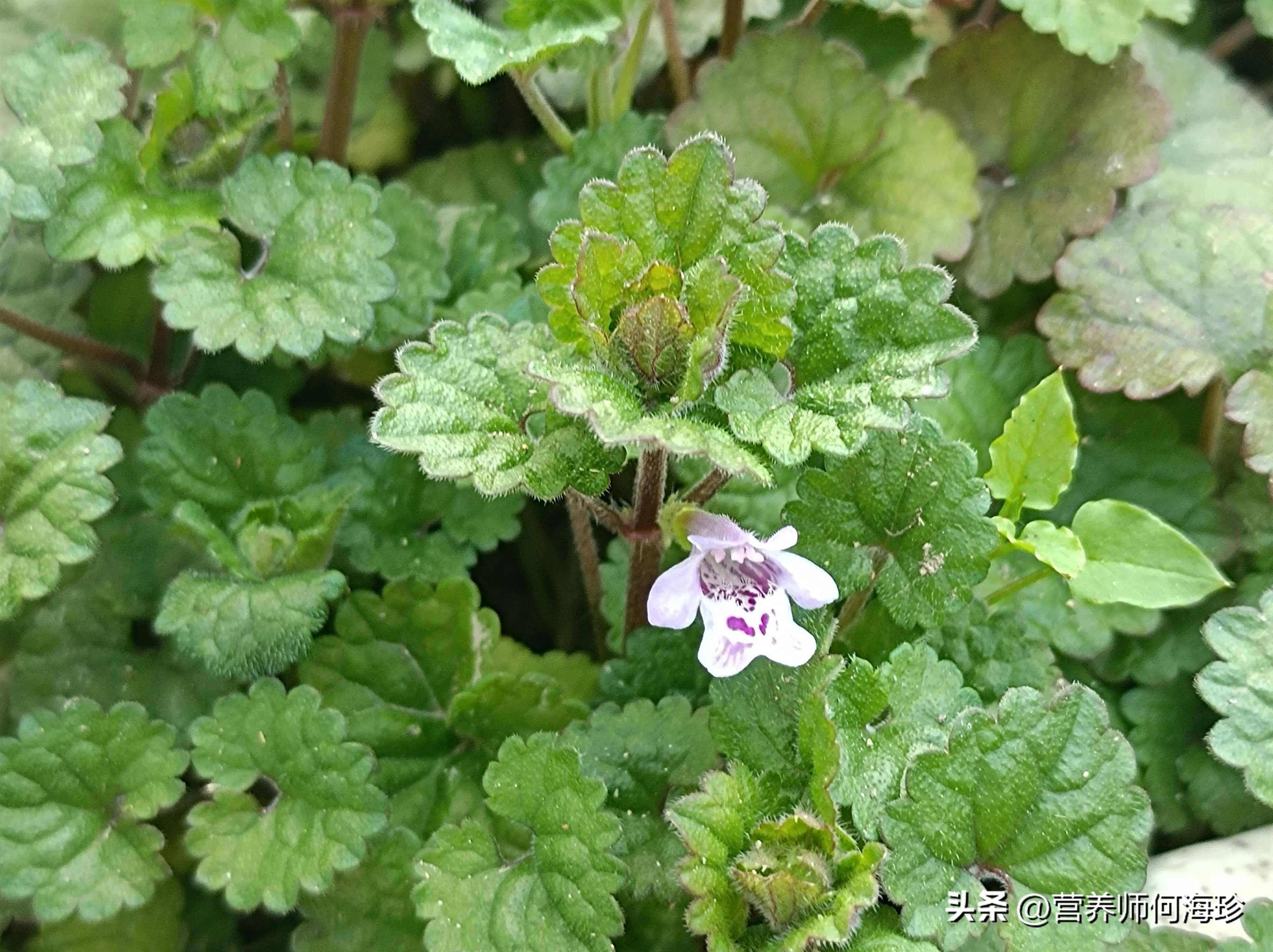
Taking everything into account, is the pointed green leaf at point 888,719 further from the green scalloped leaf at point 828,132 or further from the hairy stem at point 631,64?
the hairy stem at point 631,64

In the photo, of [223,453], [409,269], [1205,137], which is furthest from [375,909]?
[1205,137]

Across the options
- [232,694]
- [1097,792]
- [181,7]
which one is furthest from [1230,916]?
[181,7]

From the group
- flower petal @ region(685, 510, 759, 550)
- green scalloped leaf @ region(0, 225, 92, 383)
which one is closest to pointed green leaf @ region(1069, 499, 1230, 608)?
flower petal @ region(685, 510, 759, 550)

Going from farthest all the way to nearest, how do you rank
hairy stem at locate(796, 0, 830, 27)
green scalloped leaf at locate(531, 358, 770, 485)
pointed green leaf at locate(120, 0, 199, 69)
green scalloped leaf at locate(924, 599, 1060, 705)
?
hairy stem at locate(796, 0, 830, 27) < pointed green leaf at locate(120, 0, 199, 69) < green scalloped leaf at locate(924, 599, 1060, 705) < green scalloped leaf at locate(531, 358, 770, 485)

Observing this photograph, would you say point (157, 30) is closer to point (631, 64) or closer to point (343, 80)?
point (343, 80)

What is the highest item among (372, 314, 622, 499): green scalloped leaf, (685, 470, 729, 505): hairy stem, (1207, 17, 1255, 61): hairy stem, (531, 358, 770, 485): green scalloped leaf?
(1207, 17, 1255, 61): hairy stem

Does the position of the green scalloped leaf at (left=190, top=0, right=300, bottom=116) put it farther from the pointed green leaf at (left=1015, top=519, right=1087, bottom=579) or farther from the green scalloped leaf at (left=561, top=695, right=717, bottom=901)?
the pointed green leaf at (left=1015, top=519, right=1087, bottom=579)
